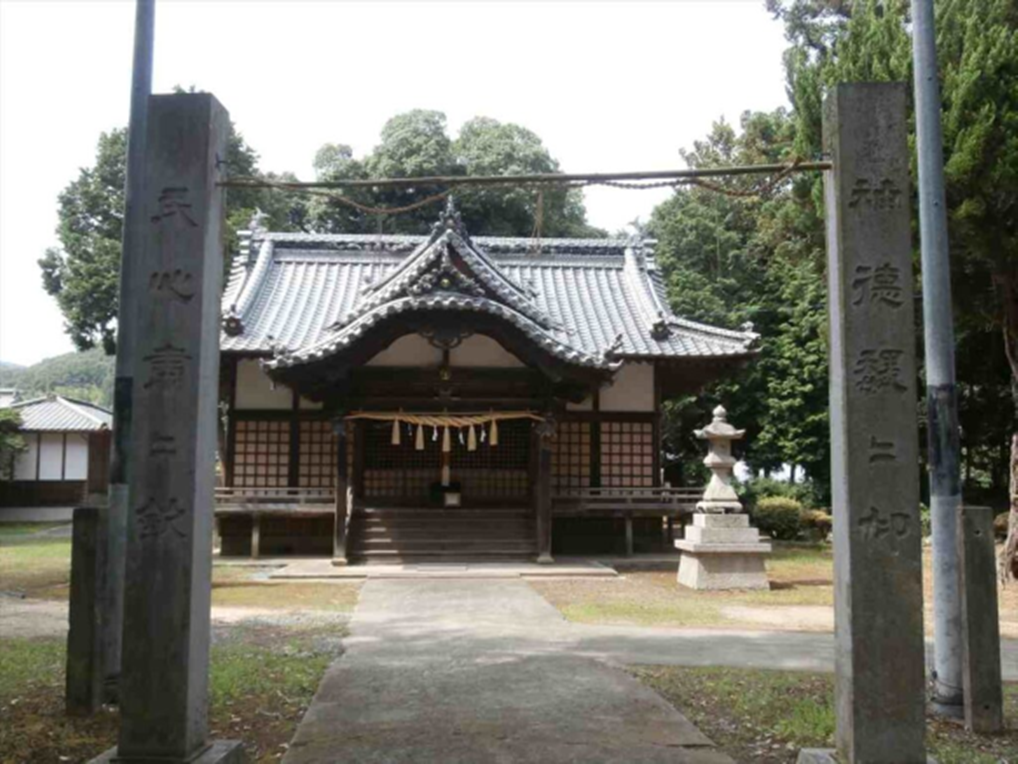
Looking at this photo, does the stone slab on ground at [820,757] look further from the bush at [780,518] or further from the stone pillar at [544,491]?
the bush at [780,518]

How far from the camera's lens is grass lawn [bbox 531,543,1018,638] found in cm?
1115

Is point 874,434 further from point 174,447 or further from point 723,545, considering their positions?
point 723,545

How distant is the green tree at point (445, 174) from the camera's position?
42500 millimetres

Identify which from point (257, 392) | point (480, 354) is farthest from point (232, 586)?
point (480, 354)

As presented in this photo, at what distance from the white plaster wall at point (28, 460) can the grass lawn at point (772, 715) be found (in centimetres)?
3486

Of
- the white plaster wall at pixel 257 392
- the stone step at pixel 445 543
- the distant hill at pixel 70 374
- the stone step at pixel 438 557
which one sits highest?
the distant hill at pixel 70 374

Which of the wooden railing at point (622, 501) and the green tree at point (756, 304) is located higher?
the green tree at point (756, 304)

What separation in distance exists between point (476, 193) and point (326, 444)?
25.0 meters

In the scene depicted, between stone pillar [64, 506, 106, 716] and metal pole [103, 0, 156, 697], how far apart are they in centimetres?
8

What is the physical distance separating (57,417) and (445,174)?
67.6 ft

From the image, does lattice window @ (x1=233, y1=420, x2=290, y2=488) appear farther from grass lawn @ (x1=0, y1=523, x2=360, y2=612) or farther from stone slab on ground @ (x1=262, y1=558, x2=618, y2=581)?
stone slab on ground @ (x1=262, y1=558, x2=618, y2=581)

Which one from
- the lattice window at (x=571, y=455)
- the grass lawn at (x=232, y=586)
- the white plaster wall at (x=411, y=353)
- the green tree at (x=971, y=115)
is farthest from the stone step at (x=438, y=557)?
the green tree at (x=971, y=115)

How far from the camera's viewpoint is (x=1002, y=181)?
448 inches

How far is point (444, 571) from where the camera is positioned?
1609 cm
